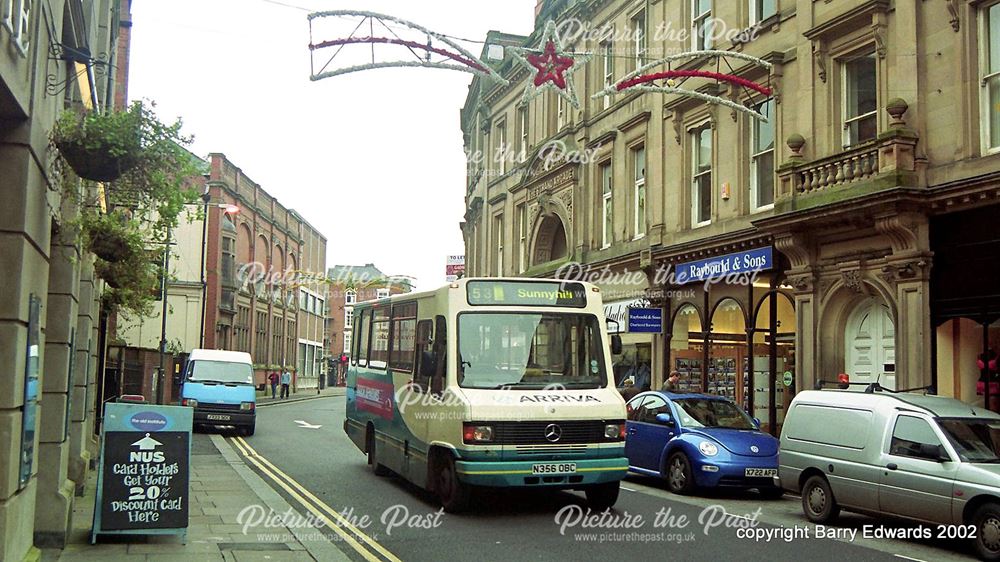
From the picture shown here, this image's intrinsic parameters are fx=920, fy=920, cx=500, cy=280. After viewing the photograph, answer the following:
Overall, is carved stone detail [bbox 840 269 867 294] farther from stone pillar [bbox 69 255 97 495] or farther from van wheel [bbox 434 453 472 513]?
stone pillar [bbox 69 255 97 495]

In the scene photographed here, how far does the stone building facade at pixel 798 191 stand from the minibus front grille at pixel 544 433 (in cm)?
753

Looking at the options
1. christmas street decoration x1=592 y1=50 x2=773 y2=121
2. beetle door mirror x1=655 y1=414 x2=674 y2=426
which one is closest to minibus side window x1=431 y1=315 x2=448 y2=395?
beetle door mirror x1=655 y1=414 x2=674 y2=426

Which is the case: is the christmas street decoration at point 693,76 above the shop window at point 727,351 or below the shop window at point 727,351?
above

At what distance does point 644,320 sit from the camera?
2292 centimetres

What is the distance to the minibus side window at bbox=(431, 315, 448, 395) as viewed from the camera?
11773 millimetres

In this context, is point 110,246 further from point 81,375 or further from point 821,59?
point 821,59

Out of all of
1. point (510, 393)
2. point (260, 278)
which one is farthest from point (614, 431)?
point (260, 278)

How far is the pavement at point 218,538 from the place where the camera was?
8703 mm

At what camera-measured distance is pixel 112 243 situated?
1088 centimetres

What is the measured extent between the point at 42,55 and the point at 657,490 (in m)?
11.0

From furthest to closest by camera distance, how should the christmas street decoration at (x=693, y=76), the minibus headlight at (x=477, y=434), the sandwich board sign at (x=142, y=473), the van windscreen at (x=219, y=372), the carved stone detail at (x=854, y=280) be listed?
the van windscreen at (x=219, y=372), the carved stone detail at (x=854, y=280), the christmas street decoration at (x=693, y=76), the minibus headlight at (x=477, y=434), the sandwich board sign at (x=142, y=473)

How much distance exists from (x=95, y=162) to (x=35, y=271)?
113cm

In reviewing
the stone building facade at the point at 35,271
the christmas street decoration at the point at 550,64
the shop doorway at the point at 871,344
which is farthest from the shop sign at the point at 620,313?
the stone building facade at the point at 35,271

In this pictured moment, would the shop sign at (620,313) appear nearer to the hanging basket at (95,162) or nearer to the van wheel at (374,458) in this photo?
the van wheel at (374,458)
